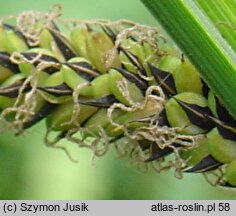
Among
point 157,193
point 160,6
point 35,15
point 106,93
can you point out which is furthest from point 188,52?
point 157,193

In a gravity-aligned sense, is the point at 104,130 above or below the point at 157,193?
above

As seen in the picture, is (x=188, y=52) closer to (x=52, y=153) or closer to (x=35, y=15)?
(x=35, y=15)

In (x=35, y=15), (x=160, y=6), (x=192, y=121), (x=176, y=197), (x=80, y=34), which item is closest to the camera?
(x=160, y=6)

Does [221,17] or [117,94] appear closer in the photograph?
[221,17]

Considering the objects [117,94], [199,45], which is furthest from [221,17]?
[117,94]

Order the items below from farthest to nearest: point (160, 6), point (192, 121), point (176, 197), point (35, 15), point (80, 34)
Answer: point (176, 197) < point (35, 15) < point (80, 34) < point (192, 121) < point (160, 6)

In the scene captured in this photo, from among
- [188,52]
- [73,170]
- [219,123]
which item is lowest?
[73,170]

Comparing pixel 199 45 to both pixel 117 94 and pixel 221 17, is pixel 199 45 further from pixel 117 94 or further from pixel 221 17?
pixel 117 94

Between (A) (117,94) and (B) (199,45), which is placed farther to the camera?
(A) (117,94)
